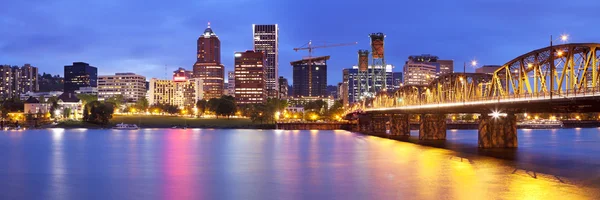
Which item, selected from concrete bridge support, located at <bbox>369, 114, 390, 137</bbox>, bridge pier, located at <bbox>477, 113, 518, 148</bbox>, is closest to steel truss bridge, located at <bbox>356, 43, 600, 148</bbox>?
bridge pier, located at <bbox>477, 113, 518, 148</bbox>

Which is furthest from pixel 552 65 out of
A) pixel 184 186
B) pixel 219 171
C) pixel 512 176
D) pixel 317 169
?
pixel 184 186

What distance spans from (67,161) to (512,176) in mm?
50568

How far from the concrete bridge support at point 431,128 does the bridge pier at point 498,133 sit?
112 feet

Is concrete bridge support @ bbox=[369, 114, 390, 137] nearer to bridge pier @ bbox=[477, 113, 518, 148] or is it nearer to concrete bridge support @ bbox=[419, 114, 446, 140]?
concrete bridge support @ bbox=[419, 114, 446, 140]

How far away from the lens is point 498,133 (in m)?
87.4

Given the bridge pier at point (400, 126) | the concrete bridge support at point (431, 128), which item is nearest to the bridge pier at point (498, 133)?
the concrete bridge support at point (431, 128)

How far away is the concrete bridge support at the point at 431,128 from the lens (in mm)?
122938

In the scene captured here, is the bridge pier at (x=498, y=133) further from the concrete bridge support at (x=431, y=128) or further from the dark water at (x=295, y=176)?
the concrete bridge support at (x=431, y=128)

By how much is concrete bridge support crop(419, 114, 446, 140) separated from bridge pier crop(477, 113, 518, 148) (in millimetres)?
34120

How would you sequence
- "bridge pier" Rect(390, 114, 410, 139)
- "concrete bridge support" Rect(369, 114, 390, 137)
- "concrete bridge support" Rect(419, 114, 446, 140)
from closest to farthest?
"concrete bridge support" Rect(419, 114, 446, 140) → "bridge pier" Rect(390, 114, 410, 139) → "concrete bridge support" Rect(369, 114, 390, 137)

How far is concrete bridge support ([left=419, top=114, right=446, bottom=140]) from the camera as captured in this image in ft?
403

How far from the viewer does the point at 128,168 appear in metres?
63.2

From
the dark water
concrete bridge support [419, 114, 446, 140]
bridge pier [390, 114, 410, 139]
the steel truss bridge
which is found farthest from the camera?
bridge pier [390, 114, 410, 139]

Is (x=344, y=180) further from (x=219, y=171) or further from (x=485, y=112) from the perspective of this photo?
(x=485, y=112)
